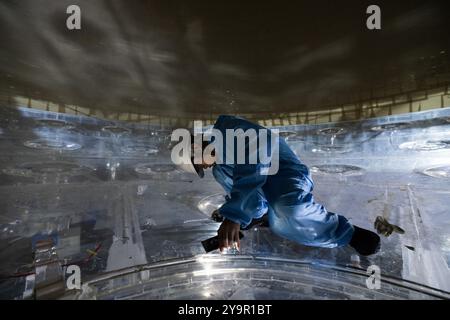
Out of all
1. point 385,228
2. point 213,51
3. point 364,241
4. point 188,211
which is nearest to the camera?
point 364,241

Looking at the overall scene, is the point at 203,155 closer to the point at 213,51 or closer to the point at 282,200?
the point at 282,200

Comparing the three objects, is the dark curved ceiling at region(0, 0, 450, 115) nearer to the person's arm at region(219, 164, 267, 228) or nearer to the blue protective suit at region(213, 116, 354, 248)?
the blue protective suit at region(213, 116, 354, 248)

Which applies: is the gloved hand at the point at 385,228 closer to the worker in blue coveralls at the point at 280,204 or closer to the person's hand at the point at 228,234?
the worker in blue coveralls at the point at 280,204

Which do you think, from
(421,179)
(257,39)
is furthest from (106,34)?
(421,179)

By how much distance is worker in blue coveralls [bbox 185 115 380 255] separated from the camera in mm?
1253

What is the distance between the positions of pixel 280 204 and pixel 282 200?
0.03m

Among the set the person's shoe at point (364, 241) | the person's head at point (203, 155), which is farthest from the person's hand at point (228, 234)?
the person's shoe at point (364, 241)

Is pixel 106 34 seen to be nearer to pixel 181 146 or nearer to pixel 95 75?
pixel 95 75

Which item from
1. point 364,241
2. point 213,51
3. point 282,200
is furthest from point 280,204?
point 213,51

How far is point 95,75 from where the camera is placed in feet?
6.48

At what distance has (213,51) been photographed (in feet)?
6.02

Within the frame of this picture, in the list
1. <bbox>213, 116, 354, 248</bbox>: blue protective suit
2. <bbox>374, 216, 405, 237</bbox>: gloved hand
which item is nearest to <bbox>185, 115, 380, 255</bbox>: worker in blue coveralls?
<bbox>213, 116, 354, 248</bbox>: blue protective suit

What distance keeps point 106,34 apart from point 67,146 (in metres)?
1.15

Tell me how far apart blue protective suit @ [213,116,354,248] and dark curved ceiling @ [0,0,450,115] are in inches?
27.5
